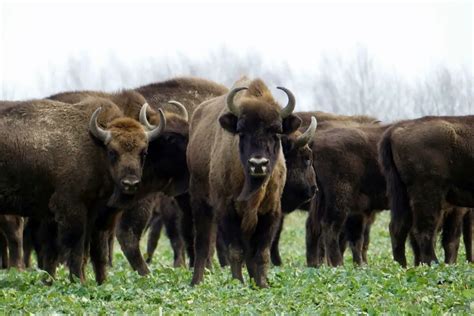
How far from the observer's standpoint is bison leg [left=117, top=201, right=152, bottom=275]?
1717 centimetres

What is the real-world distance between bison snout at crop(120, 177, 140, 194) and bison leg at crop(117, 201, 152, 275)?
2092 mm

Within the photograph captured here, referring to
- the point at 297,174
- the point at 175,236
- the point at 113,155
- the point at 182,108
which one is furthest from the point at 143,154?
the point at 175,236

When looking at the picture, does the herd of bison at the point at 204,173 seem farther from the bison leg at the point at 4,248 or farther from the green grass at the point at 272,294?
the bison leg at the point at 4,248

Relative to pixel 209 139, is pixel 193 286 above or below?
below

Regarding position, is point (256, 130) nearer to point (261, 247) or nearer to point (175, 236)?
point (261, 247)

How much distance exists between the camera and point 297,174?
1756cm

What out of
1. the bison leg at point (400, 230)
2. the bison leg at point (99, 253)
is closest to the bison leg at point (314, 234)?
the bison leg at point (400, 230)

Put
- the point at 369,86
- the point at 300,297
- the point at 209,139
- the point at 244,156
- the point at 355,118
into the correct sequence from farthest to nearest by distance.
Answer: the point at 369,86
the point at 355,118
the point at 209,139
the point at 244,156
the point at 300,297

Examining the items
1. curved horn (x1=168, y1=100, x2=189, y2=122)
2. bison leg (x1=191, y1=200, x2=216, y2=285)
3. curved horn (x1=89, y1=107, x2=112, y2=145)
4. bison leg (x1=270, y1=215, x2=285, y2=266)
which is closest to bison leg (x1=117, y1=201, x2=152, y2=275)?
curved horn (x1=168, y1=100, x2=189, y2=122)

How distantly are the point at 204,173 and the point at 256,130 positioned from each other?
1.40m

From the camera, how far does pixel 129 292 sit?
525 inches

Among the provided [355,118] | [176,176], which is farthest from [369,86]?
[176,176]

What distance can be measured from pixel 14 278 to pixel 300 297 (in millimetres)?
4733

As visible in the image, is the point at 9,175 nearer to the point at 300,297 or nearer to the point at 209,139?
the point at 209,139
